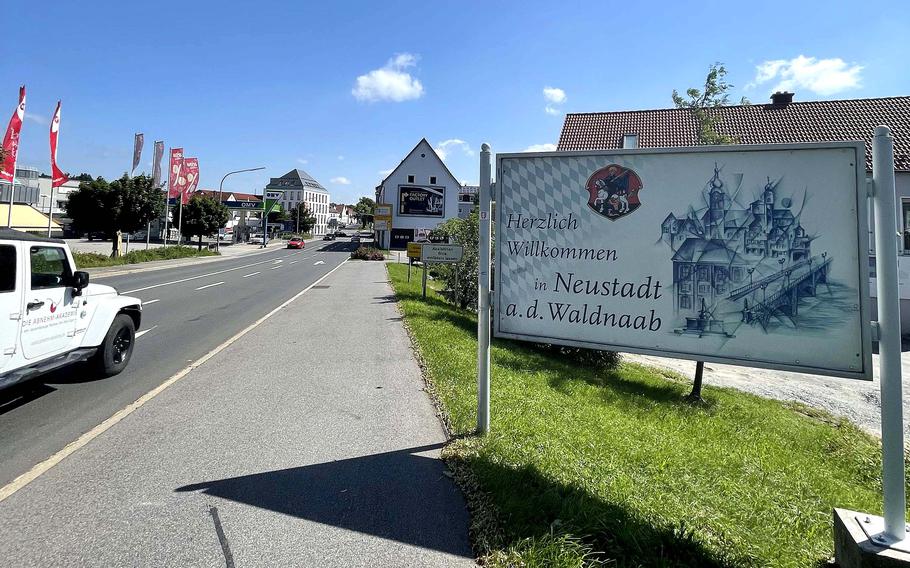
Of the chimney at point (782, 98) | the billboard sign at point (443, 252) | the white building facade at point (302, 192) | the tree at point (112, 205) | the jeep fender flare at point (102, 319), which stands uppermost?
the white building facade at point (302, 192)

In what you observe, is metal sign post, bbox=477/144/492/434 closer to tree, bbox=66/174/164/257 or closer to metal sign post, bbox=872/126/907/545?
metal sign post, bbox=872/126/907/545

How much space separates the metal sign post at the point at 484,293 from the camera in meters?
4.20

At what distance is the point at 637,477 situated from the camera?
361 centimetres

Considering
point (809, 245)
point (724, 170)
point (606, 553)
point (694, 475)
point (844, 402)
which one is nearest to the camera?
point (606, 553)

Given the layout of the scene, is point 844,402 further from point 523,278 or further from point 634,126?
point 634,126

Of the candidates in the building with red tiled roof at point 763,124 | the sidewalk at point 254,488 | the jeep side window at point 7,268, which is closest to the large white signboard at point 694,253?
the sidewalk at point 254,488

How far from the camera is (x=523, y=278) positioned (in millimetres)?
4223

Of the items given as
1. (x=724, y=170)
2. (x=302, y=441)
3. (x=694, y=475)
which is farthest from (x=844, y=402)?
(x=302, y=441)

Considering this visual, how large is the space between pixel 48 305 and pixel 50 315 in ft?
0.39

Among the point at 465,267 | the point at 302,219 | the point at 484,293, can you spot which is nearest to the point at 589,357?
the point at 465,267

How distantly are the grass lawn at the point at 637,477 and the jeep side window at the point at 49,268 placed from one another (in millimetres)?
4591

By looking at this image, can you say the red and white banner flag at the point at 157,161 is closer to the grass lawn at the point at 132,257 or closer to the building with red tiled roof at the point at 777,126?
the grass lawn at the point at 132,257

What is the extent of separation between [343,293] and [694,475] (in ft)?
50.5

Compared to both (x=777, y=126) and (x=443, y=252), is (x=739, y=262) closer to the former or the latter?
(x=443, y=252)
